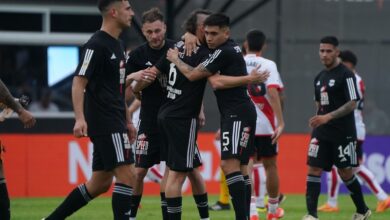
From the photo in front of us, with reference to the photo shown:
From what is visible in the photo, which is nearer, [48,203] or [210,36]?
[210,36]

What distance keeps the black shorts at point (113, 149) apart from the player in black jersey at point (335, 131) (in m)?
3.66

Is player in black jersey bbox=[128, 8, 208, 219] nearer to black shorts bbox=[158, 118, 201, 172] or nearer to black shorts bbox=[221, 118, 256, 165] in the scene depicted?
black shorts bbox=[158, 118, 201, 172]

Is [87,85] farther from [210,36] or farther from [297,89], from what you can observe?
[297,89]

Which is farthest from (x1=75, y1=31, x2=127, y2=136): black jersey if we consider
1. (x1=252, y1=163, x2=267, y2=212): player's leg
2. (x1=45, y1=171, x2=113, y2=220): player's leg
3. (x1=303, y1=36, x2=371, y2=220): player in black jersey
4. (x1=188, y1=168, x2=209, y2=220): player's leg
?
(x1=252, y1=163, x2=267, y2=212): player's leg

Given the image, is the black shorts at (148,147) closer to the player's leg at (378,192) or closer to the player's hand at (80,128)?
the player's hand at (80,128)

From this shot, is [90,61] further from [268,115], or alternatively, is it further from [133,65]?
[268,115]

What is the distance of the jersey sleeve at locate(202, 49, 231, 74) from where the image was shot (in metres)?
10.9

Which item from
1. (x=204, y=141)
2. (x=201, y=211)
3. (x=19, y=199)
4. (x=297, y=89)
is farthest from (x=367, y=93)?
(x=201, y=211)

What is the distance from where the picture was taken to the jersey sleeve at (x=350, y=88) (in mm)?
13266

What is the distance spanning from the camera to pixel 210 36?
1107cm

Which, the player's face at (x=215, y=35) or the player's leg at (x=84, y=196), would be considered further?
the player's face at (x=215, y=35)

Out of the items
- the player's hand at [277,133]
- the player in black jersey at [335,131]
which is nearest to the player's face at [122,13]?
the player's hand at [277,133]

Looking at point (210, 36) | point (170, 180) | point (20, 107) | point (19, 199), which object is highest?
point (210, 36)

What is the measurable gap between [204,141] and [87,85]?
9.27m
